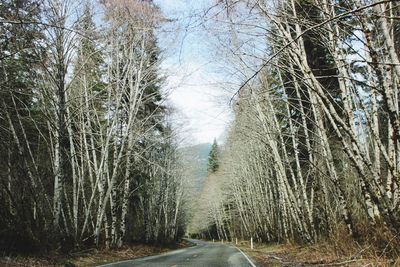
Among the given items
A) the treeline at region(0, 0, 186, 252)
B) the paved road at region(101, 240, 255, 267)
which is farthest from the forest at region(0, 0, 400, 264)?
the paved road at region(101, 240, 255, 267)

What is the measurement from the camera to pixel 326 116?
47.3 feet

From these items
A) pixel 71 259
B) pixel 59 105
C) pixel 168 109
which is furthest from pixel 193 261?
pixel 168 109

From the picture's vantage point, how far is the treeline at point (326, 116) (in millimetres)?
6496

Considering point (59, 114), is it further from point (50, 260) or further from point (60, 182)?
point (50, 260)

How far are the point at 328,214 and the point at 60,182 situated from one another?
367 inches

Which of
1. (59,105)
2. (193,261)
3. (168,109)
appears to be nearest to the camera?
(59,105)

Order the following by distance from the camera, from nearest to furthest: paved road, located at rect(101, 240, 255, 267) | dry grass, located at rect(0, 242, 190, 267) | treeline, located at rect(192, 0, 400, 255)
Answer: treeline, located at rect(192, 0, 400, 255)
dry grass, located at rect(0, 242, 190, 267)
paved road, located at rect(101, 240, 255, 267)

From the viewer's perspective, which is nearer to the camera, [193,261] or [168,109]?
[193,261]

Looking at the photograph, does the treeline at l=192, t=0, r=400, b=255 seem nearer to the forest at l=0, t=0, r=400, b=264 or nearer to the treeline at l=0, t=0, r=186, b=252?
the forest at l=0, t=0, r=400, b=264

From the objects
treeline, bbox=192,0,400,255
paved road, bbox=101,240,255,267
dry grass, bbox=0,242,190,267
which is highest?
treeline, bbox=192,0,400,255

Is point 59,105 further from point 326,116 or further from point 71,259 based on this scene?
point 326,116

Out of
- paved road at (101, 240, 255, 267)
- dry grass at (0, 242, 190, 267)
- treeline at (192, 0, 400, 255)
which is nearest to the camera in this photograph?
treeline at (192, 0, 400, 255)

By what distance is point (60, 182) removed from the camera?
11.8 m

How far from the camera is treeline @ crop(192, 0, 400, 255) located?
6.50 meters
